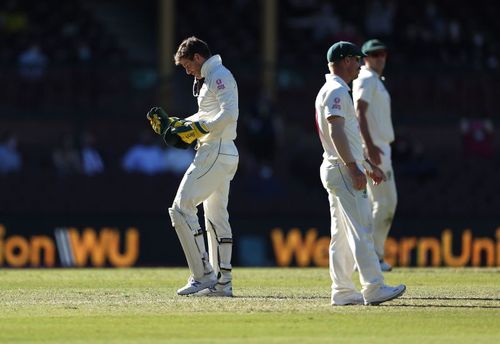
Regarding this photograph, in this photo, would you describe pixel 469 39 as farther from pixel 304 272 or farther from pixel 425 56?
pixel 304 272

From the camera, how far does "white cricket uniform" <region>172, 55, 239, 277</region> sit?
11.1 m

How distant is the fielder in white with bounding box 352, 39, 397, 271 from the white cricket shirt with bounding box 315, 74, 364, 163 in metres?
2.72

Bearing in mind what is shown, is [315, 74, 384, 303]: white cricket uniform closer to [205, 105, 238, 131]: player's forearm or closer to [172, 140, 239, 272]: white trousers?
[205, 105, 238, 131]: player's forearm

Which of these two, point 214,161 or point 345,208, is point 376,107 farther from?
point 345,208

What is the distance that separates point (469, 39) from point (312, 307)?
19586mm

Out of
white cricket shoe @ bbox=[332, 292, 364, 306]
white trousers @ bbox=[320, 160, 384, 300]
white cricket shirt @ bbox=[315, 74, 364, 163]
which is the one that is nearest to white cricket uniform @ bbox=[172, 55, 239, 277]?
→ white cricket shirt @ bbox=[315, 74, 364, 163]

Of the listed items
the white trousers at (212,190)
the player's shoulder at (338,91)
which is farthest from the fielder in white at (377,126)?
the player's shoulder at (338,91)

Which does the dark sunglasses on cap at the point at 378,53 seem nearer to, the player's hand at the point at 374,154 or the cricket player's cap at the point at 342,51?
the player's hand at the point at 374,154

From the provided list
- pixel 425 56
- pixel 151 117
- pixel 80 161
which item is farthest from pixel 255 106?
pixel 151 117

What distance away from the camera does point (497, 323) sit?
377 inches

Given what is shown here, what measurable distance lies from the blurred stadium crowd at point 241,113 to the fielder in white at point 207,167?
9400mm

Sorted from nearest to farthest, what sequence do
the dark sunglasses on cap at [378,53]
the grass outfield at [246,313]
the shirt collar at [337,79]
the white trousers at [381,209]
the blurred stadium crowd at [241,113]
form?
the grass outfield at [246,313] < the shirt collar at [337,79] < the dark sunglasses on cap at [378,53] < the white trousers at [381,209] < the blurred stadium crowd at [241,113]

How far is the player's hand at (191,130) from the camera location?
1112cm

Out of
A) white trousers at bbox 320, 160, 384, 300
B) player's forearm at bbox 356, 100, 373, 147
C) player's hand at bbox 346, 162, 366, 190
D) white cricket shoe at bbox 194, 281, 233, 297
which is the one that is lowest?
white cricket shoe at bbox 194, 281, 233, 297
